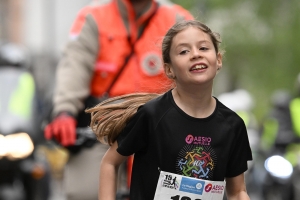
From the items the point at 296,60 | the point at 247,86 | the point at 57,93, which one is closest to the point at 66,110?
the point at 57,93

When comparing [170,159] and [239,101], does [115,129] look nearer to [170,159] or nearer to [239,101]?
[170,159]

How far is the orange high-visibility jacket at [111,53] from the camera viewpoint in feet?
19.4

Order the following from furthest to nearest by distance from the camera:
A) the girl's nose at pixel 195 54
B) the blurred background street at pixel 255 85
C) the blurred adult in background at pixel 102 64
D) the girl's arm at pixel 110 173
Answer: the blurred background street at pixel 255 85
the blurred adult in background at pixel 102 64
the girl's arm at pixel 110 173
the girl's nose at pixel 195 54

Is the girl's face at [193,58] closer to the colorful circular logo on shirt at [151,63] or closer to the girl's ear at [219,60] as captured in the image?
the girl's ear at [219,60]

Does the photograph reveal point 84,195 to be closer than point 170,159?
No

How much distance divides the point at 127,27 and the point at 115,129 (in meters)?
1.69

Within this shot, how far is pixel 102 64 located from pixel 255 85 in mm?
18419

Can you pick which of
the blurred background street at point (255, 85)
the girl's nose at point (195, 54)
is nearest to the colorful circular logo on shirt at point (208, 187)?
the girl's nose at point (195, 54)

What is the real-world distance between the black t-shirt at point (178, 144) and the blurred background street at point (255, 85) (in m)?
0.76

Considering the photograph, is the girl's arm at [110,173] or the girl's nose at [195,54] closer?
the girl's nose at [195,54]

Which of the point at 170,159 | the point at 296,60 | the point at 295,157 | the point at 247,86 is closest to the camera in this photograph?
the point at 170,159

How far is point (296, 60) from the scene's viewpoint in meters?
21.5

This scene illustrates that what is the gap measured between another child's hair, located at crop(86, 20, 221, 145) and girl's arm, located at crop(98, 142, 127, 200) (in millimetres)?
71

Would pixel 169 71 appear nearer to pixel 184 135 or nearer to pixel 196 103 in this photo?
pixel 196 103
